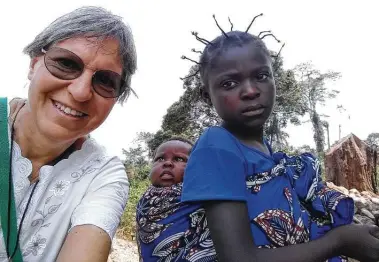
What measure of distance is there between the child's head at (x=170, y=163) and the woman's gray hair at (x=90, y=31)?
2.39ft

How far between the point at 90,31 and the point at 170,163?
1.01 m

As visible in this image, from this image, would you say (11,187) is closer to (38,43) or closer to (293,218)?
(38,43)

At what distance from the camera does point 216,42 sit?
5.54 feet

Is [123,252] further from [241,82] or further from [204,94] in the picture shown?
[241,82]

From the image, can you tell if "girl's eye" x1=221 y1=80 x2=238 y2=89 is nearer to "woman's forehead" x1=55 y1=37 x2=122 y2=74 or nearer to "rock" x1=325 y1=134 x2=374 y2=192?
"woman's forehead" x1=55 y1=37 x2=122 y2=74

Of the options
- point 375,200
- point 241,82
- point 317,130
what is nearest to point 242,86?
point 241,82

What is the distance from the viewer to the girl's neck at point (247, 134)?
1.63 m

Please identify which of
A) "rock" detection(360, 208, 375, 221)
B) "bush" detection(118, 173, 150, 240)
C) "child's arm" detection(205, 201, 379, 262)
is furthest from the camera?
"bush" detection(118, 173, 150, 240)

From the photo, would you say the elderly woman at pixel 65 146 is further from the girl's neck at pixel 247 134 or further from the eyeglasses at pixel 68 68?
the girl's neck at pixel 247 134

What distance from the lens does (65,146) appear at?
176 centimetres

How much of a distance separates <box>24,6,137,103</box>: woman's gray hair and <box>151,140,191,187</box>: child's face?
729mm

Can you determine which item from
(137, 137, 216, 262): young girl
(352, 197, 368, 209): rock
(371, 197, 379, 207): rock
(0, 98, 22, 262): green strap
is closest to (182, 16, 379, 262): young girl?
(137, 137, 216, 262): young girl

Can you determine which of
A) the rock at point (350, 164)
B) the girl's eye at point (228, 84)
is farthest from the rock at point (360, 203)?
the girl's eye at point (228, 84)

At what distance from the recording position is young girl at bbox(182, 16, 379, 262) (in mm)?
1328
